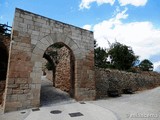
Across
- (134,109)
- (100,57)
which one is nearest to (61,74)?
(134,109)

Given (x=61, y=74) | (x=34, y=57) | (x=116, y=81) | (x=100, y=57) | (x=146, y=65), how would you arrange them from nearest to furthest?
1. (x=34, y=57)
2. (x=61, y=74)
3. (x=116, y=81)
4. (x=100, y=57)
5. (x=146, y=65)

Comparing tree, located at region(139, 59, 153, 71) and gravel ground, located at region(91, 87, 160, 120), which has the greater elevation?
tree, located at region(139, 59, 153, 71)

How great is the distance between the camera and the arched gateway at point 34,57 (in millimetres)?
5180

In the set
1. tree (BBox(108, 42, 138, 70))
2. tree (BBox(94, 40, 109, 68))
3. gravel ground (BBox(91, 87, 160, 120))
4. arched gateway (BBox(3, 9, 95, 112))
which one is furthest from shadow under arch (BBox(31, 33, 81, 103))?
tree (BBox(108, 42, 138, 70))

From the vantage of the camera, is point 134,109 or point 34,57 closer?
point 134,109

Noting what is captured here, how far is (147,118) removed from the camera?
401 centimetres

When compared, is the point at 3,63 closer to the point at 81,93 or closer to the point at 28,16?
the point at 28,16

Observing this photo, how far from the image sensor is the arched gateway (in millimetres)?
5180

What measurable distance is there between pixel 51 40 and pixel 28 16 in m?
1.35

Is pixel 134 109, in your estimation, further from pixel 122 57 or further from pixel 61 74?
pixel 122 57

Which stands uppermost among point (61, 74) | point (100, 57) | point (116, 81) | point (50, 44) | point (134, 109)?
point (100, 57)

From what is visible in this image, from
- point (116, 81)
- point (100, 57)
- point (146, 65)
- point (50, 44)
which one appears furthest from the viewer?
point (146, 65)

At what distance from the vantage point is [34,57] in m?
5.77

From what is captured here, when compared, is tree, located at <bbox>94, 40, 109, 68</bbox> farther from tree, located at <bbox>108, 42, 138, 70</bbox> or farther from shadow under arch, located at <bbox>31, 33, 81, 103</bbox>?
shadow under arch, located at <bbox>31, 33, 81, 103</bbox>
